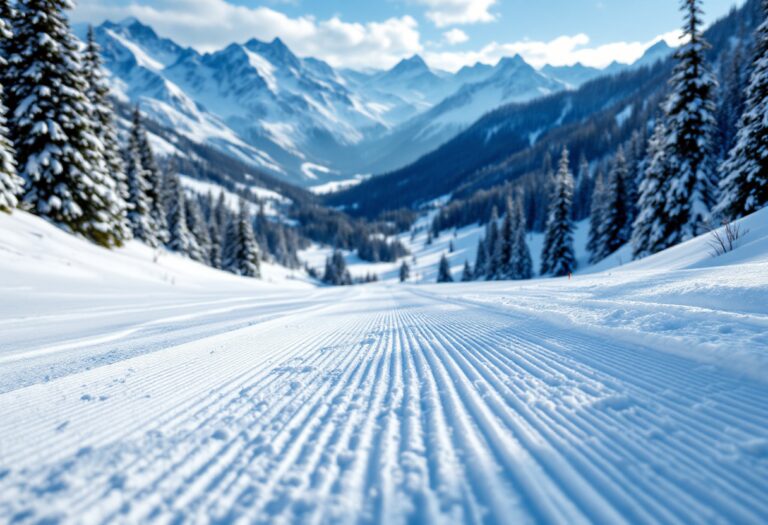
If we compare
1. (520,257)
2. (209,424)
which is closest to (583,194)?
(520,257)

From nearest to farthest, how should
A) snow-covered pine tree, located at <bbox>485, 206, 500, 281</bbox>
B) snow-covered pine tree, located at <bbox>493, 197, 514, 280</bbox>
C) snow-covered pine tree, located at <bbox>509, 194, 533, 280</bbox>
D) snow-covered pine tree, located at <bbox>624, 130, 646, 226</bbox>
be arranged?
snow-covered pine tree, located at <bbox>624, 130, 646, 226</bbox> → snow-covered pine tree, located at <bbox>509, 194, 533, 280</bbox> → snow-covered pine tree, located at <bbox>493, 197, 514, 280</bbox> → snow-covered pine tree, located at <bbox>485, 206, 500, 281</bbox>

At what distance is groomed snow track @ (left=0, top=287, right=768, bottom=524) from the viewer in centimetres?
150

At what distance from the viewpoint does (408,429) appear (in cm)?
222

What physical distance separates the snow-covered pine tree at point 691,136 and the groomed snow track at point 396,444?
2113 cm

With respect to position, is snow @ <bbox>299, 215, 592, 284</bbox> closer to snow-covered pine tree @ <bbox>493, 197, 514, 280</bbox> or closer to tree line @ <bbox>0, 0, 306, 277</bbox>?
snow-covered pine tree @ <bbox>493, 197, 514, 280</bbox>

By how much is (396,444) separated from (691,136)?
2457 centimetres

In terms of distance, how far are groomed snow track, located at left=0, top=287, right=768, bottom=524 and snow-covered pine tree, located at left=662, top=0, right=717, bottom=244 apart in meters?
21.1

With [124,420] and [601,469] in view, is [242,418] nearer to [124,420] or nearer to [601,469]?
[124,420]

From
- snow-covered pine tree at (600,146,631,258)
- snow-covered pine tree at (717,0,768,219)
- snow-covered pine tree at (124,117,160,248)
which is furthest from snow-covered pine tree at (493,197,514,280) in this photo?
snow-covered pine tree at (124,117,160,248)

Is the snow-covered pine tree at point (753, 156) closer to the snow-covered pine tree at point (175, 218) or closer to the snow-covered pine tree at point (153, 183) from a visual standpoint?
the snow-covered pine tree at point (153, 183)

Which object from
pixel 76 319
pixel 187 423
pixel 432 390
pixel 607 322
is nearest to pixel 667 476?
pixel 432 390

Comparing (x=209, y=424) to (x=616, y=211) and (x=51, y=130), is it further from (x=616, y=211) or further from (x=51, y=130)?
(x=616, y=211)

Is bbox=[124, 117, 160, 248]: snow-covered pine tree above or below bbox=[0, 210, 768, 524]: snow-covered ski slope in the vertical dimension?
above

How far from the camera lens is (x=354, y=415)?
2471 mm
